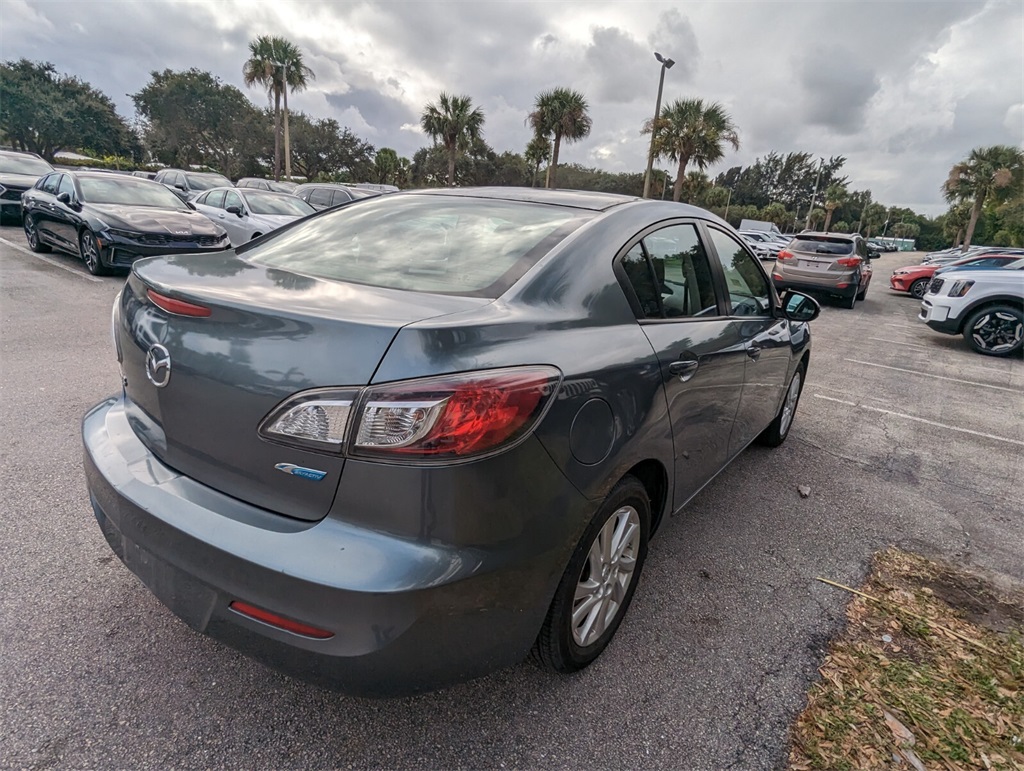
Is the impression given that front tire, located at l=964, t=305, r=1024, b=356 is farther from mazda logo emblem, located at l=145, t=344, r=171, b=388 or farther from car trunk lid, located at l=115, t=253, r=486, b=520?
mazda logo emblem, located at l=145, t=344, r=171, b=388

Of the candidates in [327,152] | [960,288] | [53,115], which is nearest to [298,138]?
[327,152]

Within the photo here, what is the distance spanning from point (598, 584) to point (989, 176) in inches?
2139

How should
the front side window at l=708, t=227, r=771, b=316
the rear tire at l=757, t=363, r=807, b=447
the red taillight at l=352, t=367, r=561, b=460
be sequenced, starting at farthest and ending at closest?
the rear tire at l=757, t=363, r=807, b=447
the front side window at l=708, t=227, r=771, b=316
the red taillight at l=352, t=367, r=561, b=460

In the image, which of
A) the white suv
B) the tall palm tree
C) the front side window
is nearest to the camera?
the front side window

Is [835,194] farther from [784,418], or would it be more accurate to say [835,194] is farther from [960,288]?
[784,418]

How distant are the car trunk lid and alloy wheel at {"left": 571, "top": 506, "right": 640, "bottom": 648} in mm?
922

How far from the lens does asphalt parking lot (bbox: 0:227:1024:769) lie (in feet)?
5.73

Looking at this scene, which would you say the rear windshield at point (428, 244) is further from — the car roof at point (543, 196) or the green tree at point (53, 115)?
the green tree at point (53, 115)

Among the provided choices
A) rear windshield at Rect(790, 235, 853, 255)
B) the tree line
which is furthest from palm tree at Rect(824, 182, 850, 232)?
rear windshield at Rect(790, 235, 853, 255)

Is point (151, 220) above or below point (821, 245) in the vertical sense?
below

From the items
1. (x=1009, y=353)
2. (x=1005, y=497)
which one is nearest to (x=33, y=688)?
(x=1005, y=497)

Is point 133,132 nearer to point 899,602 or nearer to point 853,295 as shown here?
point 853,295

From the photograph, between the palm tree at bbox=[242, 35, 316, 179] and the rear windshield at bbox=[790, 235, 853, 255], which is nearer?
the rear windshield at bbox=[790, 235, 853, 255]

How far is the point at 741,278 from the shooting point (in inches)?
128
